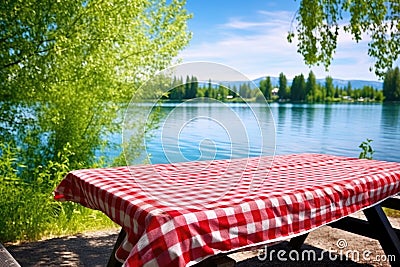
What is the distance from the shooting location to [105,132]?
541 cm

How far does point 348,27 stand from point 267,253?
3.03m

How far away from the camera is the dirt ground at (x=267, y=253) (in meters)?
3.27

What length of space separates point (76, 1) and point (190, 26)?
6.21 feet

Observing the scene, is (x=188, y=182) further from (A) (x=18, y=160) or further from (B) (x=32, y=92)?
(A) (x=18, y=160)

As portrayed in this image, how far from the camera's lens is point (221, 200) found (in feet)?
5.98

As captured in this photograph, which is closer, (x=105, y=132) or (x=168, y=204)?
(x=168, y=204)

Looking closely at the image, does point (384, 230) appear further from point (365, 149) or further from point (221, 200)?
point (365, 149)

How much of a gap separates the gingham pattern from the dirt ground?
0.82 m

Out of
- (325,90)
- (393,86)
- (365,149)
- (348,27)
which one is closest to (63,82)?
(348,27)

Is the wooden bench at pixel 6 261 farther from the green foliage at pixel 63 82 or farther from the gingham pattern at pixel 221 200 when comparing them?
the green foliage at pixel 63 82

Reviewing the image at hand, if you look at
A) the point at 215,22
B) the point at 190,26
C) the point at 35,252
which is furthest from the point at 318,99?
the point at 35,252

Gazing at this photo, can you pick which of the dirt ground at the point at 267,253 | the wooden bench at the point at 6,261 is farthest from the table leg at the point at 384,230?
the wooden bench at the point at 6,261

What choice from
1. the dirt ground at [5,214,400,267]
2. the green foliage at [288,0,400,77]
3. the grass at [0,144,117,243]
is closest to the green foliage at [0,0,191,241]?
the grass at [0,144,117,243]

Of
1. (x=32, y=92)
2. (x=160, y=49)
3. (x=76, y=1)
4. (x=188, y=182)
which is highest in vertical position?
(x=76, y=1)
